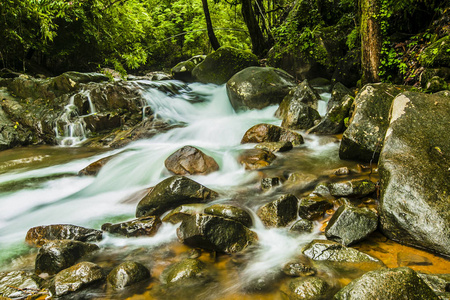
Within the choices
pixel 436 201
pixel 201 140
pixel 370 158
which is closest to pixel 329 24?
pixel 201 140

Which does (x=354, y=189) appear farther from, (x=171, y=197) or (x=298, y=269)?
(x=171, y=197)

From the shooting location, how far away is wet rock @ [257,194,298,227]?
12.6 feet

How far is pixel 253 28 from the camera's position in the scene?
537 inches

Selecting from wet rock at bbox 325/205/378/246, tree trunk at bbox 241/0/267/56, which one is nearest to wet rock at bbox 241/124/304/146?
wet rock at bbox 325/205/378/246

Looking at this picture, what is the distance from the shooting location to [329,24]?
38.6ft

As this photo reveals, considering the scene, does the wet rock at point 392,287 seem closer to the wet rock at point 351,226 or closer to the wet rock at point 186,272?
the wet rock at point 351,226

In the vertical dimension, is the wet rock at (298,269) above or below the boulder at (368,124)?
below

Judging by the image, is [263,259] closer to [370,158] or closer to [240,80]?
[370,158]

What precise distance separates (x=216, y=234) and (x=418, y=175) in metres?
2.52

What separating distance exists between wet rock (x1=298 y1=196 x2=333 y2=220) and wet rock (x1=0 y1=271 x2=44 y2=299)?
328cm

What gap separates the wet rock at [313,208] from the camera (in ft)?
12.5

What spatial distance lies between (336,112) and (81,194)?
20.9ft

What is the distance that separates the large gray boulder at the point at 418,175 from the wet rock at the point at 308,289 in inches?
48.1

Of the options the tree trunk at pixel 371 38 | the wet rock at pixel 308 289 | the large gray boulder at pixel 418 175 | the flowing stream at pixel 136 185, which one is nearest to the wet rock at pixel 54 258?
the flowing stream at pixel 136 185
